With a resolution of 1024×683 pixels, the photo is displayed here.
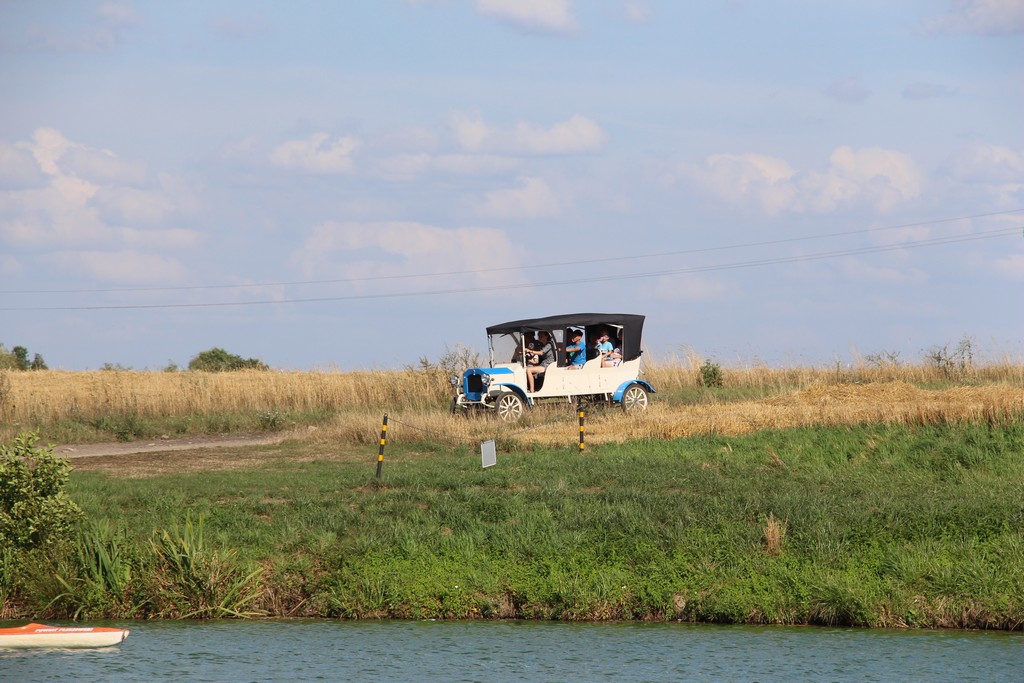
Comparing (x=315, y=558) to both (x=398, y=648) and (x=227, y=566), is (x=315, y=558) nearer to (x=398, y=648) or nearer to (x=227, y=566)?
(x=227, y=566)

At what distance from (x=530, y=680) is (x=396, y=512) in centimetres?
521

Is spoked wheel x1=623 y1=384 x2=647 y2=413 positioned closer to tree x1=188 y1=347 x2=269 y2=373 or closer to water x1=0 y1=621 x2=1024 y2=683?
water x1=0 y1=621 x2=1024 y2=683

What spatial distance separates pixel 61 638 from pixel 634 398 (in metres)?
21.0

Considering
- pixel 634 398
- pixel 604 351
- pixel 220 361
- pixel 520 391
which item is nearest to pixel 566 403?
pixel 520 391

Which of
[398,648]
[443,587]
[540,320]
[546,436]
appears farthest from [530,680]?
[540,320]

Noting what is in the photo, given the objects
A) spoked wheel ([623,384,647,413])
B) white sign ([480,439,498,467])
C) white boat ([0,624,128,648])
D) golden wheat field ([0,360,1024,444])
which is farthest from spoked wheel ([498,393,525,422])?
white boat ([0,624,128,648])

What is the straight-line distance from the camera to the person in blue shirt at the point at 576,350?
30.1 metres

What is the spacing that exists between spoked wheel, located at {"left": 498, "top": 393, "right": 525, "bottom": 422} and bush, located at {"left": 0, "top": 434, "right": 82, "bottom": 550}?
1527cm

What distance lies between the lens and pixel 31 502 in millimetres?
13469

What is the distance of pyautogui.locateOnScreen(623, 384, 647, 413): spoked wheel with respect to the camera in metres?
30.5

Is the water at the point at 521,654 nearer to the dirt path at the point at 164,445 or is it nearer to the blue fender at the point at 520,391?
the dirt path at the point at 164,445

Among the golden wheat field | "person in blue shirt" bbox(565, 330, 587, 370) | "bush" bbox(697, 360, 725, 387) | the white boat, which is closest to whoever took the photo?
the white boat

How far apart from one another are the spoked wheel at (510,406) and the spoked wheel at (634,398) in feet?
10.0

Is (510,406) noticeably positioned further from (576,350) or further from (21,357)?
(21,357)
